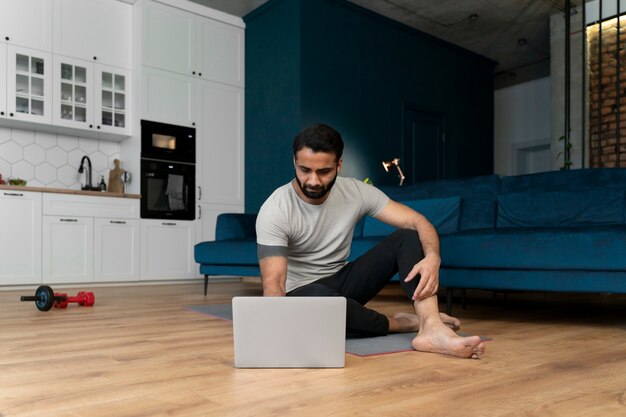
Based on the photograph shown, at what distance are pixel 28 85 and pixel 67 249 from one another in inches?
59.9

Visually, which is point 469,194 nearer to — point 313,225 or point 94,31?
point 313,225

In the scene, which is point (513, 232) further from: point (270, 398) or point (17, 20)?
point (17, 20)

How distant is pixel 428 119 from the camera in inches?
280

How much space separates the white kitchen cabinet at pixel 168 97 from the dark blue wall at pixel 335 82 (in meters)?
0.70

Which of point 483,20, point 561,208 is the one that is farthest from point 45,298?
point 483,20

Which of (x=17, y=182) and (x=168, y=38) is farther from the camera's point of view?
(x=168, y=38)

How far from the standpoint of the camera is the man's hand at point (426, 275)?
183 cm

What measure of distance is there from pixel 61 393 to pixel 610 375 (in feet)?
4.79

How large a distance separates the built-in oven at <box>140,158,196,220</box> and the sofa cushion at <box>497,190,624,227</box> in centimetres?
335

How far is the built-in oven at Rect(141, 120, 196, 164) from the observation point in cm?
566

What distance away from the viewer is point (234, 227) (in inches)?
173

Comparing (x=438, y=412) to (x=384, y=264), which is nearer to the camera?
(x=438, y=412)

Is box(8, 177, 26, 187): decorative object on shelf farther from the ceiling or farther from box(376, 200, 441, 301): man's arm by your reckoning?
box(376, 200, 441, 301): man's arm

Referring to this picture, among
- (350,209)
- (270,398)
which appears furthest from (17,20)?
(270,398)
